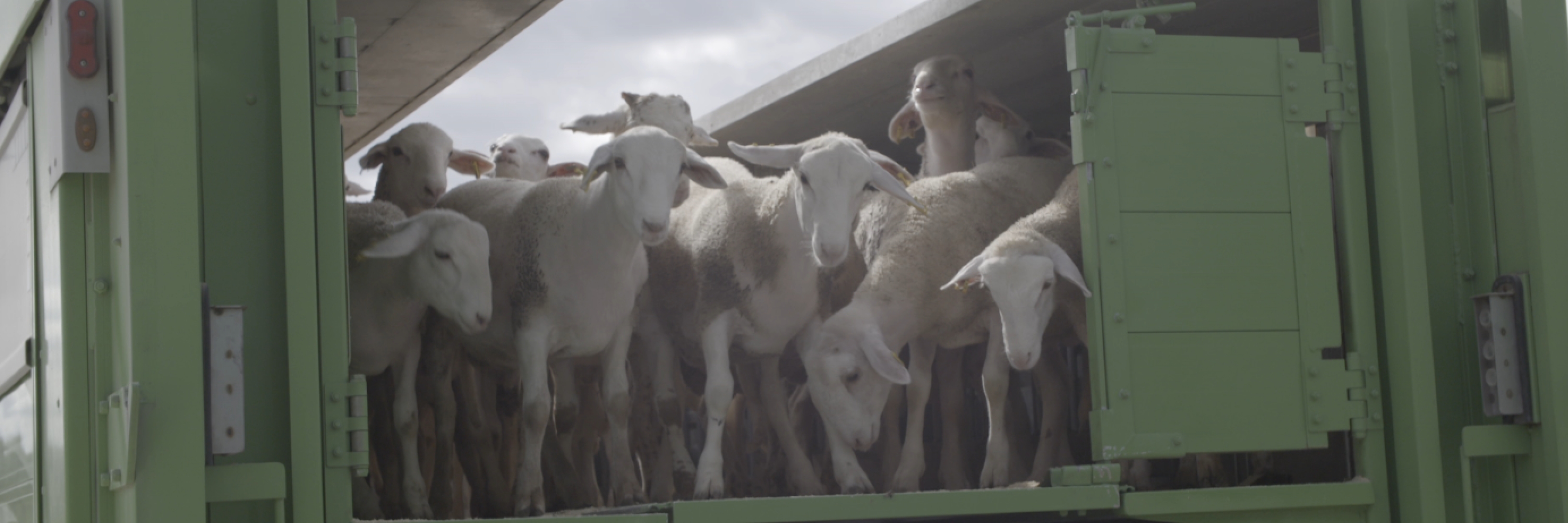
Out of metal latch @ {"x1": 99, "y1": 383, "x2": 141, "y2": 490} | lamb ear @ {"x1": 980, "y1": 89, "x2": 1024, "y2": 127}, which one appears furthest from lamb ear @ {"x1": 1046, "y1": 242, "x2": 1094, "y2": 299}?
metal latch @ {"x1": 99, "y1": 383, "x2": 141, "y2": 490}

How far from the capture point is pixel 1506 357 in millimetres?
4344

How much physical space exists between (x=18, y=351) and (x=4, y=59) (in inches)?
33.1

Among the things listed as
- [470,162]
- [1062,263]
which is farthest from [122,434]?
[470,162]

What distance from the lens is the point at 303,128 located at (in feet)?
11.8

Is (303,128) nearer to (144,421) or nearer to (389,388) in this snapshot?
(144,421)

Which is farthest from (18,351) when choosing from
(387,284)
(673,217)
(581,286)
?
(673,217)

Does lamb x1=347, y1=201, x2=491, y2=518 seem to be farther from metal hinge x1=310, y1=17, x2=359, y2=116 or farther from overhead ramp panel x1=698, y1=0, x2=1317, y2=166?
overhead ramp panel x1=698, y1=0, x2=1317, y2=166

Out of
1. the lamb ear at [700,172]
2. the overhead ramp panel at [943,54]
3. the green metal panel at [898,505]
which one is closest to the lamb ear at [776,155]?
the lamb ear at [700,172]

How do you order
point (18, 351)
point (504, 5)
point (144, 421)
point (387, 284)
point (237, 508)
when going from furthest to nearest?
point (387, 284)
point (504, 5)
point (18, 351)
point (237, 508)
point (144, 421)

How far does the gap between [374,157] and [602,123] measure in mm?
1240

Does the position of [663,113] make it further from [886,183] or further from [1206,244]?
[1206,244]

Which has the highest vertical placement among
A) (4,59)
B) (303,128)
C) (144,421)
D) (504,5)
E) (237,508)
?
(504,5)

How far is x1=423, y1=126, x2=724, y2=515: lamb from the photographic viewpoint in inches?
226

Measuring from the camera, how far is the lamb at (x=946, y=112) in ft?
22.7
